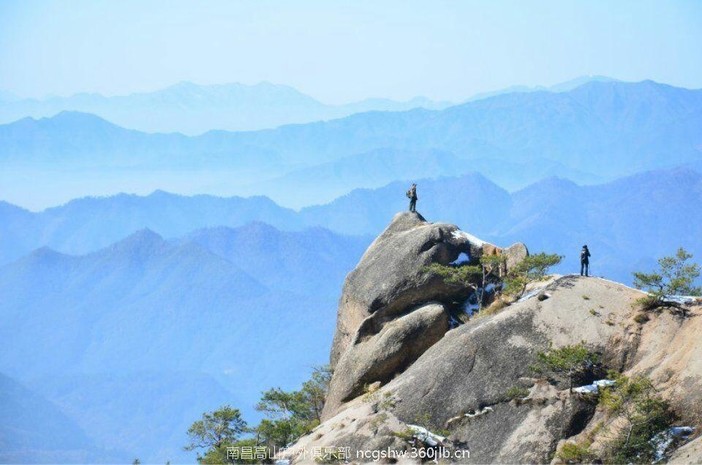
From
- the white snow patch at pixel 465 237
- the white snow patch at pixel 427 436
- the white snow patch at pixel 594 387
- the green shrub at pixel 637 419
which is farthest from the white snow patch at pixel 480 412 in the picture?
the white snow patch at pixel 465 237

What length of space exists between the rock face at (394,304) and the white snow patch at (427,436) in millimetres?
6478

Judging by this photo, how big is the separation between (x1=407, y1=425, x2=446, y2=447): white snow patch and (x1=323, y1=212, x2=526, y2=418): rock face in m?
6.48

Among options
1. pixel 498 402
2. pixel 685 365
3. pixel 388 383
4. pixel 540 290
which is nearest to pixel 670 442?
pixel 685 365

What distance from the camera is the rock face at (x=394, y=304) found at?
150 ft

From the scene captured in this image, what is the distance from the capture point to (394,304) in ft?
160

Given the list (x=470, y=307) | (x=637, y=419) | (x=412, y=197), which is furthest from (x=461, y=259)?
(x=637, y=419)

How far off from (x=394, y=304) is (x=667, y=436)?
16712 mm

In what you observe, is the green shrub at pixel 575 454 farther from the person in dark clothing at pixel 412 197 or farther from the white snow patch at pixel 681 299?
the person in dark clothing at pixel 412 197

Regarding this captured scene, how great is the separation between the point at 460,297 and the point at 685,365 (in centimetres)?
1380

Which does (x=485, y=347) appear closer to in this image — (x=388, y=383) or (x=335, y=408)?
(x=388, y=383)

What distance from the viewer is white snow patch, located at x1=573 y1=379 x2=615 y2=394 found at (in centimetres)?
3850

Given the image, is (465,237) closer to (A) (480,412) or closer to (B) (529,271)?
(B) (529,271)

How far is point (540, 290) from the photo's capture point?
44406 mm

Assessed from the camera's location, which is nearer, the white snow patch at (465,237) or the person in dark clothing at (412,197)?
the white snow patch at (465,237)
